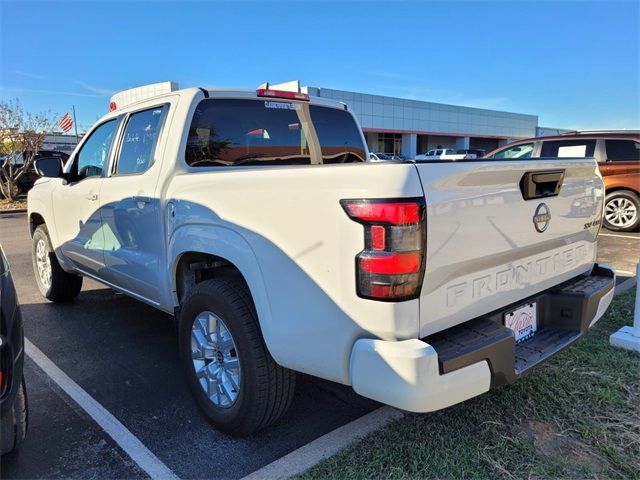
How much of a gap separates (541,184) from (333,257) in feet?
4.10

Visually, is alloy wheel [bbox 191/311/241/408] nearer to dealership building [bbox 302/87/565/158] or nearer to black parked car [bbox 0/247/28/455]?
black parked car [bbox 0/247/28/455]

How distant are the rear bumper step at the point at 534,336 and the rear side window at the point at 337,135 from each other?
2078 mm

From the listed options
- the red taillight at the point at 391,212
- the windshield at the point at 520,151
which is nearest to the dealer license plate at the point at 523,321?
the red taillight at the point at 391,212

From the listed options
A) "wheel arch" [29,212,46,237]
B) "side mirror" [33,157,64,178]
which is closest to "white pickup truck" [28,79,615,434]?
"side mirror" [33,157,64,178]

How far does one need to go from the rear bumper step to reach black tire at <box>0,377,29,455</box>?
6.92 ft

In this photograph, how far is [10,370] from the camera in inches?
85.9

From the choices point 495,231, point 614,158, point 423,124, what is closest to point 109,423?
point 495,231

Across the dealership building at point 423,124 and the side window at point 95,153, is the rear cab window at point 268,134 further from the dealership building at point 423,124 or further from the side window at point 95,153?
the dealership building at point 423,124

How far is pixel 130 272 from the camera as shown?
3.69 meters

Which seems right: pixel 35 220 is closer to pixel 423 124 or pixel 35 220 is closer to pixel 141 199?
pixel 141 199

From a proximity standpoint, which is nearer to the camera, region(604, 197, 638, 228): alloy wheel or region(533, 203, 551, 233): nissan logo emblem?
region(533, 203, 551, 233): nissan logo emblem

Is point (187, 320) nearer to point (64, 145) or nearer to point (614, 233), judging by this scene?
point (614, 233)

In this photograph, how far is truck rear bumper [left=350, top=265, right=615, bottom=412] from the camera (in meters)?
1.94

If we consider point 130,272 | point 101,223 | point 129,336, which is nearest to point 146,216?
point 130,272
